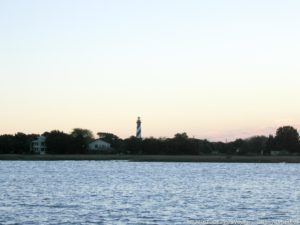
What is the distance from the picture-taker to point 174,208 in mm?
55438

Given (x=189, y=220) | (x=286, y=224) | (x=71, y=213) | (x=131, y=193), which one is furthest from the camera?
(x=131, y=193)

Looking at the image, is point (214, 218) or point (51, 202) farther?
point (51, 202)

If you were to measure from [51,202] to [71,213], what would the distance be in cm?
933

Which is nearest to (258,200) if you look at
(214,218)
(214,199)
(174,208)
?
(214,199)

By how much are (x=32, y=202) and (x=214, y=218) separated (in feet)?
61.1

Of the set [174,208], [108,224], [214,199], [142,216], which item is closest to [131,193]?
[214,199]

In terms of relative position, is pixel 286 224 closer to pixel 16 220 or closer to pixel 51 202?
pixel 16 220

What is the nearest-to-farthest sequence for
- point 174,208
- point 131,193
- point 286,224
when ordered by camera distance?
point 286,224 → point 174,208 → point 131,193

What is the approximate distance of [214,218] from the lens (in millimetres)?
48875

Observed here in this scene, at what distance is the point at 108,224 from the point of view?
147ft

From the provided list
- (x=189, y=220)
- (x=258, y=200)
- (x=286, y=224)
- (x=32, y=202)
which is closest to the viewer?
(x=286, y=224)

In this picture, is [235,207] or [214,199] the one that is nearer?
[235,207]

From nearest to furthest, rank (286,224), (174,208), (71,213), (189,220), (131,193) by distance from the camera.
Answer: (286,224) → (189,220) → (71,213) → (174,208) → (131,193)

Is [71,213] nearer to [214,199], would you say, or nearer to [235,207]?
[235,207]
